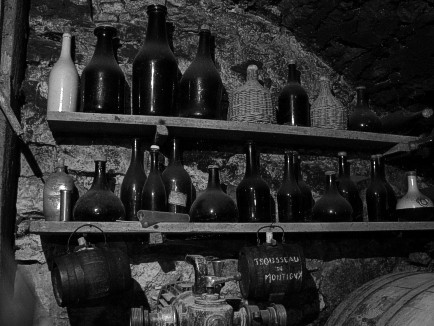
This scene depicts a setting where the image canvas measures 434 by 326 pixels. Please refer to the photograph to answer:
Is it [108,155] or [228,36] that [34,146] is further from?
[228,36]

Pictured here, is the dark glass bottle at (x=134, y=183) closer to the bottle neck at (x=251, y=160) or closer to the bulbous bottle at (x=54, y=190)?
the bulbous bottle at (x=54, y=190)

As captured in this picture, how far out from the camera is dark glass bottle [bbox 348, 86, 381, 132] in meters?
2.47

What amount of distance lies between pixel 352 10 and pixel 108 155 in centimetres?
140

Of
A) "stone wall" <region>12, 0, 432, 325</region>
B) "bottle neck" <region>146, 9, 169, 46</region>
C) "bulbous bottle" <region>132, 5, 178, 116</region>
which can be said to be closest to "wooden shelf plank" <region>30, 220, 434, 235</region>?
"stone wall" <region>12, 0, 432, 325</region>

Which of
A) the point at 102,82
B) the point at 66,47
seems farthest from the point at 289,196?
the point at 66,47

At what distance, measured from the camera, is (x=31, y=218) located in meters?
2.09

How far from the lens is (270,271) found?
1.91m

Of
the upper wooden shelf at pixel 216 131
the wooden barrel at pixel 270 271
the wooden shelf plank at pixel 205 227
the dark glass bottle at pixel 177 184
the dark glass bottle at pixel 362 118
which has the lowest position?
the wooden barrel at pixel 270 271

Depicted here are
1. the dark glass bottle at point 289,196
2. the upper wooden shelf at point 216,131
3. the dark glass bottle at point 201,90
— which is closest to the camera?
the upper wooden shelf at point 216,131

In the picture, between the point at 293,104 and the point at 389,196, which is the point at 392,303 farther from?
the point at 293,104

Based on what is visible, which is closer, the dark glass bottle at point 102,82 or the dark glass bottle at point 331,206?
the dark glass bottle at point 102,82

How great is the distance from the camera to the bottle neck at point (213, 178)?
215cm

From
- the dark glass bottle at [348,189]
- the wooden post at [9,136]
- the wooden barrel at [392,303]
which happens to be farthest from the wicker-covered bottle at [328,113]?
the wooden post at [9,136]

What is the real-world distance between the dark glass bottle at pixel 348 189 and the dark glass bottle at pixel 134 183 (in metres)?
1.03
